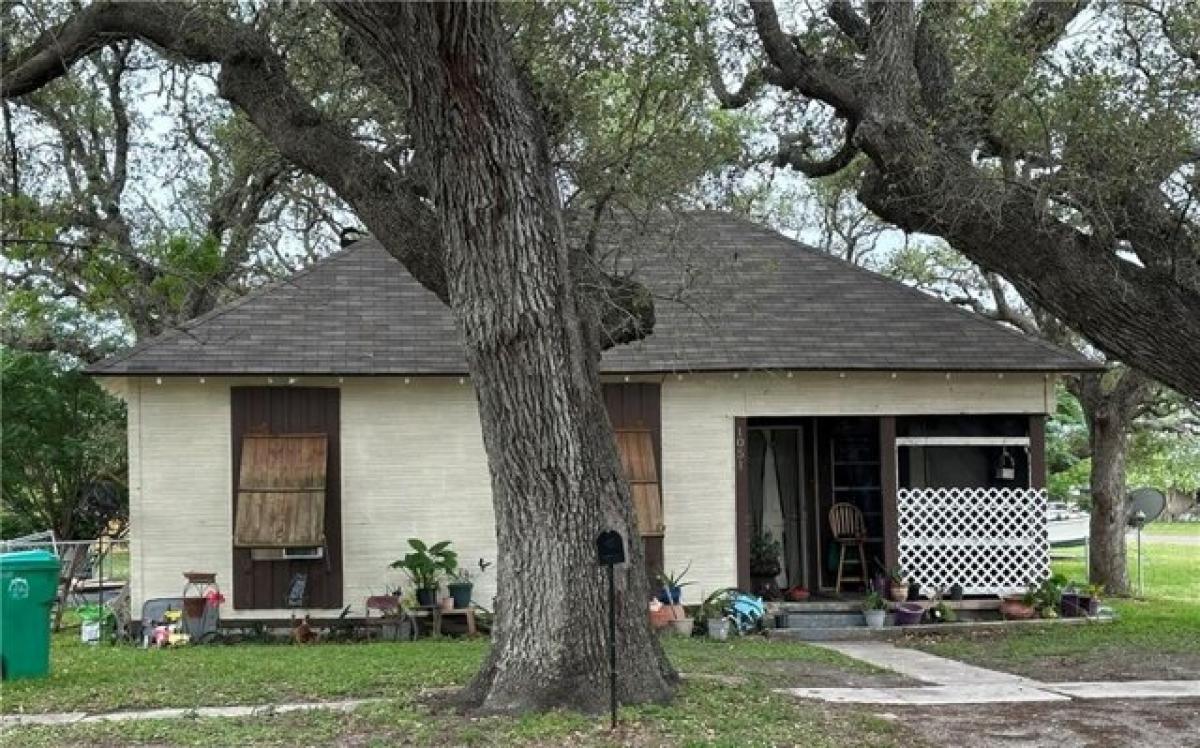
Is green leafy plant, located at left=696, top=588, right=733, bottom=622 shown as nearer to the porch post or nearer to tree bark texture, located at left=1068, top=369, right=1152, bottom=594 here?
the porch post

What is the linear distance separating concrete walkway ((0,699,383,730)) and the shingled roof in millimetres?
Result: 5848

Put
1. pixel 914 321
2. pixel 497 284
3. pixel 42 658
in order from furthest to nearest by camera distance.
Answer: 1. pixel 914 321
2. pixel 42 658
3. pixel 497 284

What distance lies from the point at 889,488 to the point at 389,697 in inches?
317

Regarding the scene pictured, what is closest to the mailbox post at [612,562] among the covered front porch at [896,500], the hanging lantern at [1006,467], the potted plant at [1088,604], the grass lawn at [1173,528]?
the covered front porch at [896,500]

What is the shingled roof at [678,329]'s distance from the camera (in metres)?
14.3

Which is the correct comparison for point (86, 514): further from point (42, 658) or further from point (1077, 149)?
point (1077, 149)

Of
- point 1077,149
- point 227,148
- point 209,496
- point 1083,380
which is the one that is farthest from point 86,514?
point 1077,149

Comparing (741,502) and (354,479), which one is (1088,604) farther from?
(354,479)

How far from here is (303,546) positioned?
13.8 metres

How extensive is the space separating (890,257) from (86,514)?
18325 millimetres

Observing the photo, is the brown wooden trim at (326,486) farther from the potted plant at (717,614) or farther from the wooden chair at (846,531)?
the wooden chair at (846,531)

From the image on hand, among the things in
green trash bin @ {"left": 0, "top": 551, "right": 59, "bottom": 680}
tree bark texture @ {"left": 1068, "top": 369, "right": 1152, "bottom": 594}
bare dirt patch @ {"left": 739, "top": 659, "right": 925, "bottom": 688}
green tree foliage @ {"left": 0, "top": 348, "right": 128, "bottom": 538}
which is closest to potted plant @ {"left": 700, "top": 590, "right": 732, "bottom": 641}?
bare dirt patch @ {"left": 739, "top": 659, "right": 925, "bottom": 688}

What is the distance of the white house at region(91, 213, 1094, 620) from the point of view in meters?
14.1

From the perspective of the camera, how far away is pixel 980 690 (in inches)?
385
